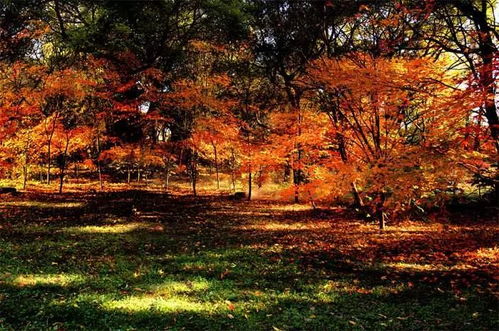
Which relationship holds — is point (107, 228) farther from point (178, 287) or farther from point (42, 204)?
point (178, 287)

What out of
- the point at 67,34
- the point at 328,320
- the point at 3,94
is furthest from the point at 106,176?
the point at 328,320

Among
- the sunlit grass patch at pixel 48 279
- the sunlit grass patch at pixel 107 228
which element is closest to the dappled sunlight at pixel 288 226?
the sunlit grass patch at pixel 107 228

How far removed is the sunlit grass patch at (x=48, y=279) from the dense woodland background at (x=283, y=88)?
9052 millimetres

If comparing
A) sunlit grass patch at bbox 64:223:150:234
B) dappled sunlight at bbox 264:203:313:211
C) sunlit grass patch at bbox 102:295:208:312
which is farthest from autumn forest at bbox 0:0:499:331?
dappled sunlight at bbox 264:203:313:211

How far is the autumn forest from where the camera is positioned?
27.4ft

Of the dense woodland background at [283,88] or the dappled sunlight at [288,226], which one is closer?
the dense woodland background at [283,88]

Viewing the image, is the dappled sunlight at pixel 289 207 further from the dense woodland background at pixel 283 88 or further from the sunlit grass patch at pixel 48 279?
the sunlit grass patch at pixel 48 279

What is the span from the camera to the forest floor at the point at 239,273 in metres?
7.42

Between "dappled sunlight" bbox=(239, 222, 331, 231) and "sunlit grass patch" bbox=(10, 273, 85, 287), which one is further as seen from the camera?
"dappled sunlight" bbox=(239, 222, 331, 231)

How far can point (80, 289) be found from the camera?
8484mm

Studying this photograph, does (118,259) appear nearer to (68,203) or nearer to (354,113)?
(354,113)

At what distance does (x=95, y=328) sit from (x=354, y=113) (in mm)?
12244

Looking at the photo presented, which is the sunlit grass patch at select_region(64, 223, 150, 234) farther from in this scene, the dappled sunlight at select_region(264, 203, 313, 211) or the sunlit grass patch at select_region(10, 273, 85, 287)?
the dappled sunlight at select_region(264, 203, 313, 211)

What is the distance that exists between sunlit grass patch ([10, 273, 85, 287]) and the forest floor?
2 cm
